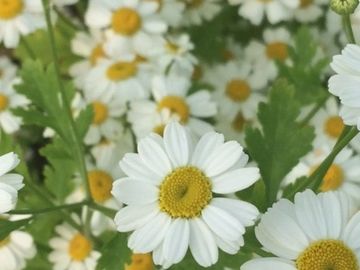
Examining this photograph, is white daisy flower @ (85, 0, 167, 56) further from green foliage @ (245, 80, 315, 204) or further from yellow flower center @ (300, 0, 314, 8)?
green foliage @ (245, 80, 315, 204)

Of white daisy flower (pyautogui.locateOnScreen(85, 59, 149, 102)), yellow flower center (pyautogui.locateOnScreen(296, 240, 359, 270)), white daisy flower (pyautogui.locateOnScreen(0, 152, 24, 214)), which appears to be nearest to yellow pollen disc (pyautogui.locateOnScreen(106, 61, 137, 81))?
white daisy flower (pyautogui.locateOnScreen(85, 59, 149, 102))

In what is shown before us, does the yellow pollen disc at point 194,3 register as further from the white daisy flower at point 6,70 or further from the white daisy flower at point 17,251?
the white daisy flower at point 17,251

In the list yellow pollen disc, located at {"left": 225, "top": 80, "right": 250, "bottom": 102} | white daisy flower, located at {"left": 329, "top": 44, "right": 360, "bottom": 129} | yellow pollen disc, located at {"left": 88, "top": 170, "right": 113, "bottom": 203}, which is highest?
white daisy flower, located at {"left": 329, "top": 44, "right": 360, "bottom": 129}

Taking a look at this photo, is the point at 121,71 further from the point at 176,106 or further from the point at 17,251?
the point at 17,251

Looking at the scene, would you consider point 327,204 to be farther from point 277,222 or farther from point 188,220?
point 188,220

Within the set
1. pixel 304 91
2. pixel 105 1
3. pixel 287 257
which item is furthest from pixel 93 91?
pixel 287 257

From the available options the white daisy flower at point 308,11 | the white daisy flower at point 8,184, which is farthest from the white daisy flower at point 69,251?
the white daisy flower at point 308,11

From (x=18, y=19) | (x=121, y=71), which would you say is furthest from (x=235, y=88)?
(x=18, y=19)
